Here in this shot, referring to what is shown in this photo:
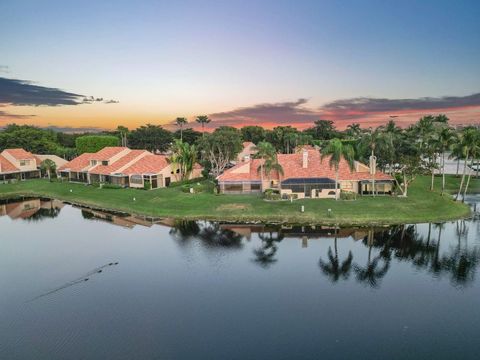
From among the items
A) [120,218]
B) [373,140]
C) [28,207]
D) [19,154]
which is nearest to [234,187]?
[120,218]

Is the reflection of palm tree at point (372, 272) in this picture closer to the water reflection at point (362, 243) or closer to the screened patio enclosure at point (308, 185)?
the water reflection at point (362, 243)

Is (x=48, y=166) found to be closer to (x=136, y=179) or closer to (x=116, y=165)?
(x=116, y=165)

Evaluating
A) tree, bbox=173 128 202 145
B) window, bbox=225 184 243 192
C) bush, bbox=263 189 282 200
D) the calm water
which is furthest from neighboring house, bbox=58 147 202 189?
tree, bbox=173 128 202 145

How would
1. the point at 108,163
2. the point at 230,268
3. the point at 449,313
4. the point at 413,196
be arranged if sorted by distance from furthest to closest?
the point at 108,163
the point at 413,196
the point at 230,268
the point at 449,313

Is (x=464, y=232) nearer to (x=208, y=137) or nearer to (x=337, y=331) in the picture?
(x=337, y=331)

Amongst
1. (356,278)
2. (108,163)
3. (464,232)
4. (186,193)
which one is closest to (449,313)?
(356,278)

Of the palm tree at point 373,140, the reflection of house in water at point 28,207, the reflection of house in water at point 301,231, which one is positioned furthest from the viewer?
the reflection of house in water at point 28,207

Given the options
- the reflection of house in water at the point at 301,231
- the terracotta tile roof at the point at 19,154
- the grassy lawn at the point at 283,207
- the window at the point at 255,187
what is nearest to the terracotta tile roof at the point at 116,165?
the grassy lawn at the point at 283,207
